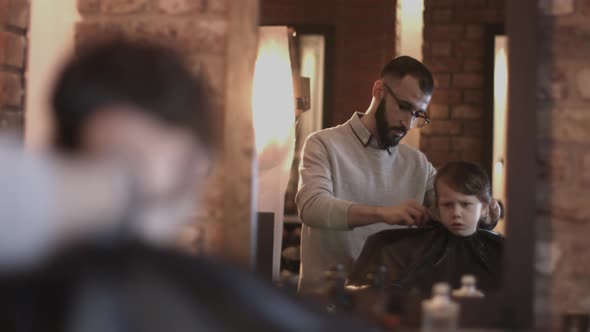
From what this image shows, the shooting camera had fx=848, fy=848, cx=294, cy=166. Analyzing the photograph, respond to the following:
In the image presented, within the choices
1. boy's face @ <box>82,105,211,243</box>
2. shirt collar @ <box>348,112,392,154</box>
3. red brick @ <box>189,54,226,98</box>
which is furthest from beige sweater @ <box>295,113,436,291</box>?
boy's face @ <box>82,105,211,243</box>

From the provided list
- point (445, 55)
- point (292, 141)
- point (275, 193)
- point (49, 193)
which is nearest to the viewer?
point (49, 193)

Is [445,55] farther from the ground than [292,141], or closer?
farther from the ground

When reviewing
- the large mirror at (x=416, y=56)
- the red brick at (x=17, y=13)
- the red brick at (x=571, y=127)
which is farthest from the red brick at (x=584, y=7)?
the large mirror at (x=416, y=56)

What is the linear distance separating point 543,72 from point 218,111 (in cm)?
69

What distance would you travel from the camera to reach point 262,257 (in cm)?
204

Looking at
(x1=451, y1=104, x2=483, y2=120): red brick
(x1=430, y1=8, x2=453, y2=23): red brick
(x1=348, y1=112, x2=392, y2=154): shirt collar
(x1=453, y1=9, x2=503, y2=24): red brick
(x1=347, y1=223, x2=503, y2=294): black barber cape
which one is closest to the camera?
(x1=347, y1=223, x2=503, y2=294): black barber cape

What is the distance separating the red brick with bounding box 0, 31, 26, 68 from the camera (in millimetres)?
1851

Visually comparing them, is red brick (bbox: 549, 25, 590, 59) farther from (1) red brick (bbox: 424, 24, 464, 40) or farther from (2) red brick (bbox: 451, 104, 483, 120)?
(1) red brick (bbox: 424, 24, 464, 40)

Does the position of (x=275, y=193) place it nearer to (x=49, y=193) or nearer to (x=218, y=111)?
(x=218, y=111)

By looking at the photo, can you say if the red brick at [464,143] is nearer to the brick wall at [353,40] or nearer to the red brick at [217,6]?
the brick wall at [353,40]

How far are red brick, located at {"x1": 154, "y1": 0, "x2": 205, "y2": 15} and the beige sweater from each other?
80 centimetres

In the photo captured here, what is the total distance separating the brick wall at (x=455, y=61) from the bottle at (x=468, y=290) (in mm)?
2172

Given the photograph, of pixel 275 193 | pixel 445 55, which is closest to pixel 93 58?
pixel 275 193

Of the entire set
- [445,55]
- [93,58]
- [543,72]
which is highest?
[445,55]
